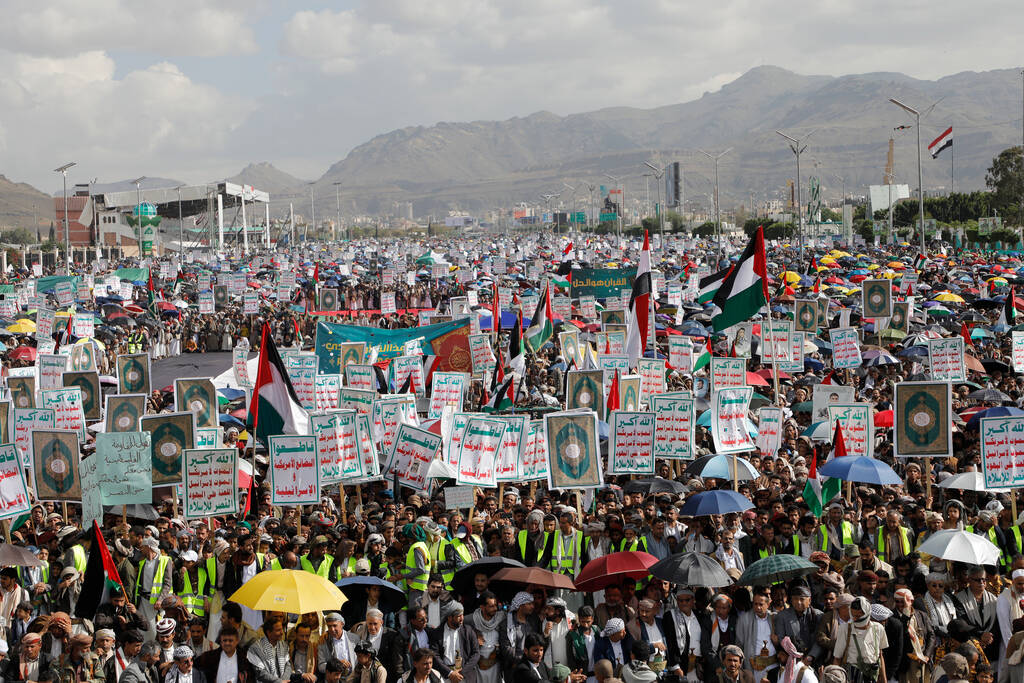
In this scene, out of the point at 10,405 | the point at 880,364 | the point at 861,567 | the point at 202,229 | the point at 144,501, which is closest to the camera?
the point at 861,567

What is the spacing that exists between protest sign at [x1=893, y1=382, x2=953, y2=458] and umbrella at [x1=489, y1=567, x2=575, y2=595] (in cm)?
514

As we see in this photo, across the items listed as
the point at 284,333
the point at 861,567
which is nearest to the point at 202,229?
the point at 284,333

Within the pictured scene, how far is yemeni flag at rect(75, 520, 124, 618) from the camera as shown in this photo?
30.7ft

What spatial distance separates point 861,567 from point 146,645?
5.02 metres

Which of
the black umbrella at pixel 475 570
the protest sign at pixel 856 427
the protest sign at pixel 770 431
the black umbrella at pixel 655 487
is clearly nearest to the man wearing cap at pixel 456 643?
the black umbrella at pixel 475 570

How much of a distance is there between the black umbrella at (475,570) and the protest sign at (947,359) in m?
11.1

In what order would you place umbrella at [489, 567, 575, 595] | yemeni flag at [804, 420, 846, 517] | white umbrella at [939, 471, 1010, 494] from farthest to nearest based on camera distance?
white umbrella at [939, 471, 1010, 494], yemeni flag at [804, 420, 846, 517], umbrella at [489, 567, 575, 595]

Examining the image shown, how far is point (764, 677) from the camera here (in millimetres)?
7875

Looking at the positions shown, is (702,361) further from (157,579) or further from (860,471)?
(157,579)

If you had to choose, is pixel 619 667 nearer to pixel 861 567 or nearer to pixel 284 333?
pixel 861 567

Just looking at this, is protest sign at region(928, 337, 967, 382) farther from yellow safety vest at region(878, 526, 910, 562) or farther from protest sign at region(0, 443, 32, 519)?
protest sign at region(0, 443, 32, 519)

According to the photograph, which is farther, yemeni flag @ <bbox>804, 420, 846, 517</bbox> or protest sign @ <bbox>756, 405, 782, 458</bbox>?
protest sign @ <bbox>756, 405, 782, 458</bbox>

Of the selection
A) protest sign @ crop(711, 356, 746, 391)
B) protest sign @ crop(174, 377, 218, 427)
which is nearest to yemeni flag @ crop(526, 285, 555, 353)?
protest sign @ crop(711, 356, 746, 391)

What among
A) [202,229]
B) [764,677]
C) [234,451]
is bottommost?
[764,677]
